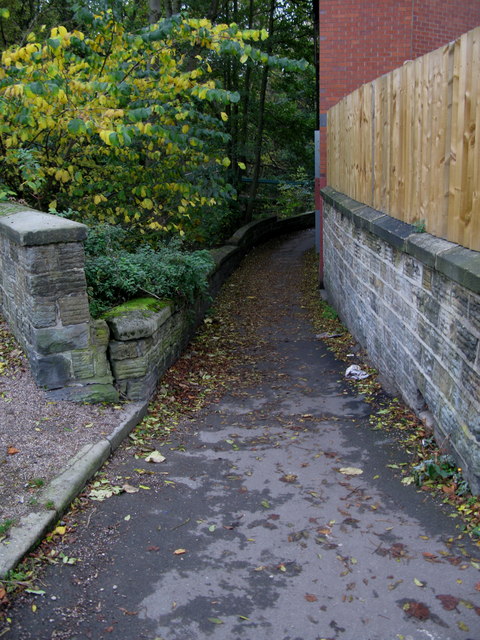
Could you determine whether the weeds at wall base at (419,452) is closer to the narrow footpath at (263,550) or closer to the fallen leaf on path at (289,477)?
the narrow footpath at (263,550)

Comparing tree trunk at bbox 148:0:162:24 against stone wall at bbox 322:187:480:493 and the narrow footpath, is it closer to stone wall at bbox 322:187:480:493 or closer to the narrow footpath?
stone wall at bbox 322:187:480:493

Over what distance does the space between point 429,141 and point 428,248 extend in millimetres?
867

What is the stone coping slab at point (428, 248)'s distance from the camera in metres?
3.53

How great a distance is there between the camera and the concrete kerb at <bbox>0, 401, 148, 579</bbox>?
10.5ft

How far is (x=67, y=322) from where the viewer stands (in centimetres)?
524

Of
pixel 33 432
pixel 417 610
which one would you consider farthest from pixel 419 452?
pixel 33 432

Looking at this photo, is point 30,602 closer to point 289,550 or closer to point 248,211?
point 289,550

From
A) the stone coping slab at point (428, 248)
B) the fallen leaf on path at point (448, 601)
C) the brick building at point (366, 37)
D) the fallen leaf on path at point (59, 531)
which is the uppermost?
the brick building at point (366, 37)

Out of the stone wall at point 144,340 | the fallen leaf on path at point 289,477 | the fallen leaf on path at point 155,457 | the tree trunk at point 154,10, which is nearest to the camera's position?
the fallen leaf on path at point 289,477

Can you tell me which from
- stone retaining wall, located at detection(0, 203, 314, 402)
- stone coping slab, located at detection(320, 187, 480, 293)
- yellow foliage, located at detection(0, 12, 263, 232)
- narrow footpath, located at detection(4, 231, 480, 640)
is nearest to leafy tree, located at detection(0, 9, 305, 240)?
yellow foliage, located at detection(0, 12, 263, 232)

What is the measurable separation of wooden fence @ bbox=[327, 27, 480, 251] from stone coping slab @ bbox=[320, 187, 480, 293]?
70mm

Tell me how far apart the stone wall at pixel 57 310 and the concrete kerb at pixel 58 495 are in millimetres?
615

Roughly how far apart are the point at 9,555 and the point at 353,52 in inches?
415

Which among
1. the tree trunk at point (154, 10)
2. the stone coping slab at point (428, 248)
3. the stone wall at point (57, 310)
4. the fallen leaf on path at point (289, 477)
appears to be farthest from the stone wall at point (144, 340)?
the tree trunk at point (154, 10)
